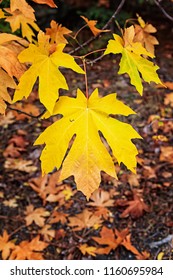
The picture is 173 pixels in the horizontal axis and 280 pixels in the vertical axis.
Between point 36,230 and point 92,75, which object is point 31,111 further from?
point 36,230

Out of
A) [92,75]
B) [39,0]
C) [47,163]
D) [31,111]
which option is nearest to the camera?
[47,163]

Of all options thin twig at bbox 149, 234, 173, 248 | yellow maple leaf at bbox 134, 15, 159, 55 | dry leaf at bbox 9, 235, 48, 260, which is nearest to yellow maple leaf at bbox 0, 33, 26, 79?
yellow maple leaf at bbox 134, 15, 159, 55

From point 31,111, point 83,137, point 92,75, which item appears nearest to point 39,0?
point 83,137

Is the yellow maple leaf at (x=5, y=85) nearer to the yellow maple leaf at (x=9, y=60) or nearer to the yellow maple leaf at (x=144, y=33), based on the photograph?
the yellow maple leaf at (x=9, y=60)

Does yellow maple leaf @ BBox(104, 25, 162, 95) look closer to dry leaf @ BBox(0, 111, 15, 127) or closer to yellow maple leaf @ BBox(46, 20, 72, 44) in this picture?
yellow maple leaf @ BBox(46, 20, 72, 44)
